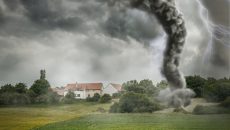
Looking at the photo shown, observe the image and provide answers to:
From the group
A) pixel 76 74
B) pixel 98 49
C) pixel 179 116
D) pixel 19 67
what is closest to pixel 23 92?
pixel 19 67

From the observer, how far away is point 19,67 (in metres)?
7.62

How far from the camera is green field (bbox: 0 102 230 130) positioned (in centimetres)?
750

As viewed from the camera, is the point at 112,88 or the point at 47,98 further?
the point at 112,88

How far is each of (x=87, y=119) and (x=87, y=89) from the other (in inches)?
18.1

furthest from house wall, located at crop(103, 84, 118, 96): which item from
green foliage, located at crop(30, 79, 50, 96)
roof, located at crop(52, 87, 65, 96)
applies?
green foliage, located at crop(30, 79, 50, 96)

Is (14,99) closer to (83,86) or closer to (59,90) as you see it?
(59,90)

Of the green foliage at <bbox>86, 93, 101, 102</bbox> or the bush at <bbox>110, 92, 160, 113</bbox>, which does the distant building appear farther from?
the bush at <bbox>110, 92, 160, 113</bbox>

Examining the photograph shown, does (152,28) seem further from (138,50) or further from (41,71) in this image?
(41,71)

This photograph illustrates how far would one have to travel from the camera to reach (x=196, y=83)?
7758mm

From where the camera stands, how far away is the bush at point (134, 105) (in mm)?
7613

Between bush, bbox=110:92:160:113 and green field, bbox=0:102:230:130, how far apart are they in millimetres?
84

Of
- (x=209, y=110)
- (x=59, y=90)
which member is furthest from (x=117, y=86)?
(x=209, y=110)

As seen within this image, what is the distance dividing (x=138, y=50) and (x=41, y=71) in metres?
1.54

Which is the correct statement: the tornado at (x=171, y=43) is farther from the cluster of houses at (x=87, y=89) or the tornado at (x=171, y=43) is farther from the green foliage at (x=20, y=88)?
A: the green foliage at (x=20, y=88)
